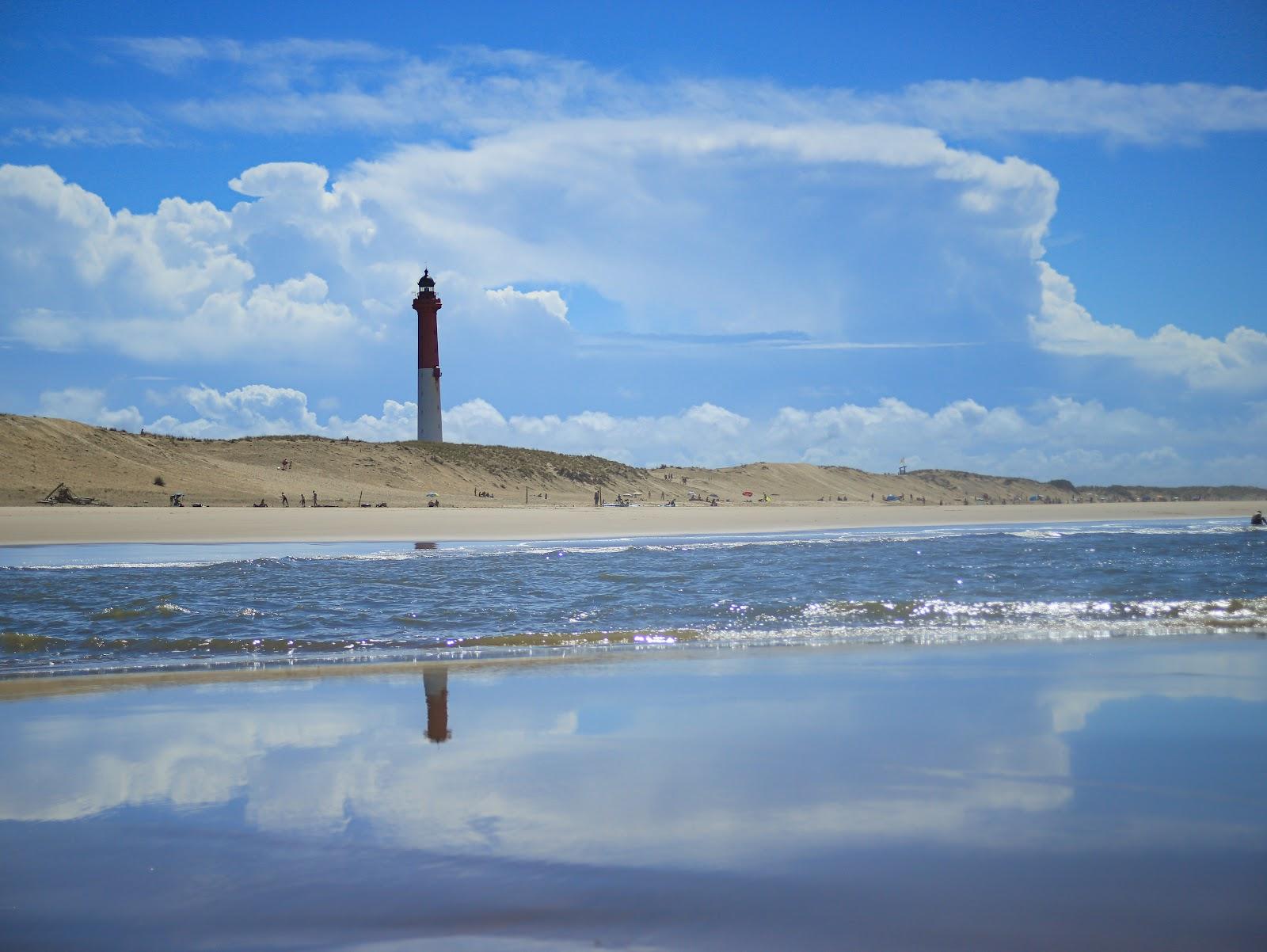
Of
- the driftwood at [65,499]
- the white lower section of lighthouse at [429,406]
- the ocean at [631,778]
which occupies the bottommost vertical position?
the ocean at [631,778]

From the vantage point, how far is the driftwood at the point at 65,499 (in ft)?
90.9

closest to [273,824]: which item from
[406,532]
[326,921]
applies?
[326,921]

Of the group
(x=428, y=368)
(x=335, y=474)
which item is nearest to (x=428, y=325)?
(x=428, y=368)

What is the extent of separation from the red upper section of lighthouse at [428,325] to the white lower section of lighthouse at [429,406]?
1.88ft

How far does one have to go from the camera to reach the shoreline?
22641 millimetres

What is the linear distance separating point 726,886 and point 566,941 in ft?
2.17

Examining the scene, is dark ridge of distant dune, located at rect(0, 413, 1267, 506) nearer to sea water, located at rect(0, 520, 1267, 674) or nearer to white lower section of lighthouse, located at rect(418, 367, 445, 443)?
white lower section of lighthouse, located at rect(418, 367, 445, 443)

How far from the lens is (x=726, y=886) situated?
3.29 meters

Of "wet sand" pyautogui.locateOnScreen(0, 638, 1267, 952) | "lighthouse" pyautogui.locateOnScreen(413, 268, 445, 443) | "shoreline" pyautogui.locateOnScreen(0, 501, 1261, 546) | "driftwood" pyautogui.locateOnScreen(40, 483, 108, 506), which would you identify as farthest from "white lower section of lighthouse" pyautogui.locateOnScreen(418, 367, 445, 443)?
"wet sand" pyautogui.locateOnScreen(0, 638, 1267, 952)

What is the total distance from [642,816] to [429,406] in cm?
5491

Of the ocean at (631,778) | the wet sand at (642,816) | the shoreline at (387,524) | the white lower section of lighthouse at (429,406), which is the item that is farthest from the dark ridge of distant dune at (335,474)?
the wet sand at (642,816)

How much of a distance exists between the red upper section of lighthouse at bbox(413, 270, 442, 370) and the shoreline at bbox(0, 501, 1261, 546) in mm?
22462

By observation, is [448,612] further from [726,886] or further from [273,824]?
[726,886]

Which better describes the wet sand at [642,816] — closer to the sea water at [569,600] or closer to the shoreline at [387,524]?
the sea water at [569,600]
